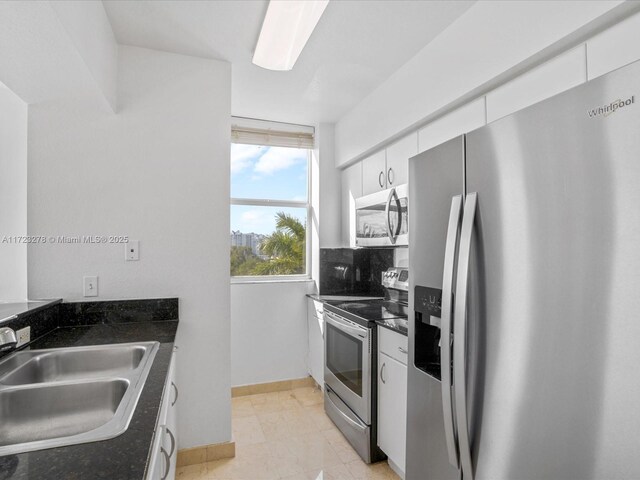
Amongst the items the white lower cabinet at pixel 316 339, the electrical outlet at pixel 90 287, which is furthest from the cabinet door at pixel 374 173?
the electrical outlet at pixel 90 287

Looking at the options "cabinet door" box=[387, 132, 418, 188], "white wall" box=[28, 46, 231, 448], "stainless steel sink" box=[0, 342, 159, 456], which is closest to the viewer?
"stainless steel sink" box=[0, 342, 159, 456]

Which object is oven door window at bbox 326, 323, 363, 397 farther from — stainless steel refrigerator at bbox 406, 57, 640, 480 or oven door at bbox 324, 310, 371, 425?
stainless steel refrigerator at bbox 406, 57, 640, 480

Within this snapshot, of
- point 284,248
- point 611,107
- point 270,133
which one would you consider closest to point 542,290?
point 611,107

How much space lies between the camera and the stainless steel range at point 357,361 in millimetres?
2131

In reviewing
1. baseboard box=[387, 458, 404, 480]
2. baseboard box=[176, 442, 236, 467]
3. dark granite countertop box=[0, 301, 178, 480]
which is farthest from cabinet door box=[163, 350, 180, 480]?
baseboard box=[387, 458, 404, 480]

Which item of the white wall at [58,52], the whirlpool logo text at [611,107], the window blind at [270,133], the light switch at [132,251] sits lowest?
the light switch at [132,251]

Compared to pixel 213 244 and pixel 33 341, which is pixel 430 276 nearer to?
pixel 213 244

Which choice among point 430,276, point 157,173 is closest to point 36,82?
point 157,173

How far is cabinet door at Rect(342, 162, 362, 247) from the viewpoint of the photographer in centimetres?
305

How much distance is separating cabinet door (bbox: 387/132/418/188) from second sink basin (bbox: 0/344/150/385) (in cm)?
178

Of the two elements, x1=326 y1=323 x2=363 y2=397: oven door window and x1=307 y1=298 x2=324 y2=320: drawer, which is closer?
x1=326 y1=323 x2=363 y2=397: oven door window

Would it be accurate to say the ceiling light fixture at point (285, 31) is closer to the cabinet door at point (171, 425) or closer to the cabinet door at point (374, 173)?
the cabinet door at point (374, 173)

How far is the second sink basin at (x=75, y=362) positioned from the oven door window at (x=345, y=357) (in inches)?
48.9

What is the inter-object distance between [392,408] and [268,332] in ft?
5.23
